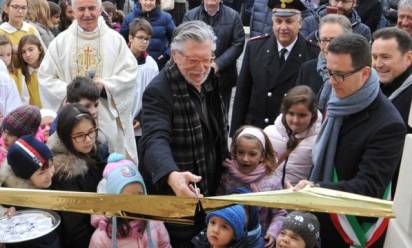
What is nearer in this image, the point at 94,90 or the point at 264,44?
the point at 94,90

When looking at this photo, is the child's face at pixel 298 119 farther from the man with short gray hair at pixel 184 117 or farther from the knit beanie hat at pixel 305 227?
the knit beanie hat at pixel 305 227

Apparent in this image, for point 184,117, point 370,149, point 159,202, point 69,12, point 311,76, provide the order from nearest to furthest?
point 159,202 → point 370,149 → point 184,117 → point 311,76 → point 69,12

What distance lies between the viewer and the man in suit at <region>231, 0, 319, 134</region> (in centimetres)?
475

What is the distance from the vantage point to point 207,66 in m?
3.12

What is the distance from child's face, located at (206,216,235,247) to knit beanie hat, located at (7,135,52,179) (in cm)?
99

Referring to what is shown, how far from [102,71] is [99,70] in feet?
0.10

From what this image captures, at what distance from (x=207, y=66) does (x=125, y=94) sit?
2.09m

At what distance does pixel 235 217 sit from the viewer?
2902 mm

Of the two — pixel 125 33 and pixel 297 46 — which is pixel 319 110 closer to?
pixel 297 46

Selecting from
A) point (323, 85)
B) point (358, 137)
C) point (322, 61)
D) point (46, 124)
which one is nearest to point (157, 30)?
point (46, 124)

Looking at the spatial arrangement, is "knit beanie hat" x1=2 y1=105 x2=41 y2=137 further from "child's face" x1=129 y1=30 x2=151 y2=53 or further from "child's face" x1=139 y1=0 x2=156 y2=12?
"child's face" x1=139 y1=0 x2=156 y2=12

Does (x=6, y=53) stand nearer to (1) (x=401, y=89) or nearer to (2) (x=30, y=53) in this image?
(2) (x=30, y=53)

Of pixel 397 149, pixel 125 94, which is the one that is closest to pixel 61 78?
pixel 125 94

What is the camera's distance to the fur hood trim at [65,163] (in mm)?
3145
